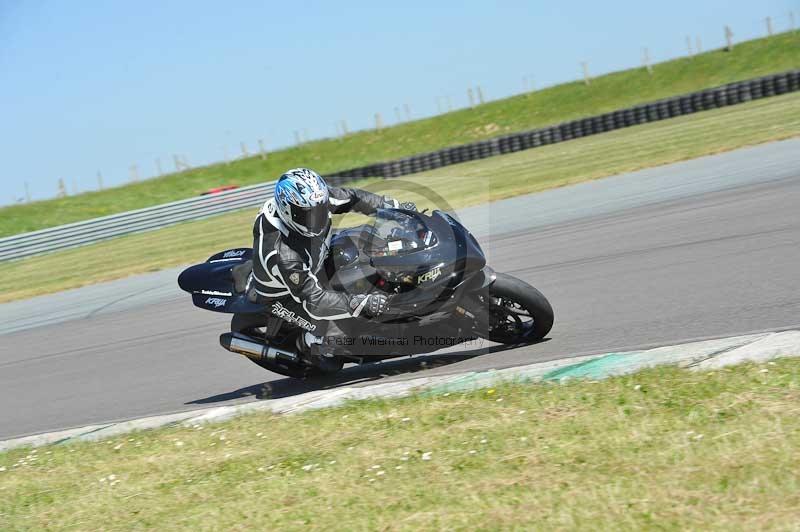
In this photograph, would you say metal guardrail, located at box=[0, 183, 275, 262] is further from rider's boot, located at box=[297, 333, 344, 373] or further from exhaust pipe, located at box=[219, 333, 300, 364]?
rider's boot, located at box=[297, 333, 344, 373]

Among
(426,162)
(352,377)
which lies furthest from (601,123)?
(352,377)

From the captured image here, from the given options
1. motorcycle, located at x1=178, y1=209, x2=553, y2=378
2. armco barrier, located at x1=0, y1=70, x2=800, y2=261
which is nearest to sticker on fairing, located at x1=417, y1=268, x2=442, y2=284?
motorcycle, located at x1=178, y1=209, x2=553, y2=378

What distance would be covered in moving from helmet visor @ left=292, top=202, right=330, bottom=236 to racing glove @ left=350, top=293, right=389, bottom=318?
53 cm

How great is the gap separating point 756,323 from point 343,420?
2.76 metres

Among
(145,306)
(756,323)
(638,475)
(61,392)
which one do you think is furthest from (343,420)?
(145,306)

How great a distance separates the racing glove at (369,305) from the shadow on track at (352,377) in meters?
0.84

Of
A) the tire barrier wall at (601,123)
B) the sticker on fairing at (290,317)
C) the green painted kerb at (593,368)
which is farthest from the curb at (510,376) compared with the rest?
the tire barrier wall at (601,123)

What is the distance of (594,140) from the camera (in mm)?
28109

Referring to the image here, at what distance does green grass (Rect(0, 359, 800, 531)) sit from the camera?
3734 mm

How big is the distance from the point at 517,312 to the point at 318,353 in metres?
1.48

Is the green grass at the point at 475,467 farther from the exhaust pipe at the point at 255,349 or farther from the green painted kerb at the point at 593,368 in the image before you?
the exhaust pipe at the point at 255,349

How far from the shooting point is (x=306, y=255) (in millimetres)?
6633

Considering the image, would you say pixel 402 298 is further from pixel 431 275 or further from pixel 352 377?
pixel 352 377

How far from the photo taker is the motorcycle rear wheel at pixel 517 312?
6.59 meters
